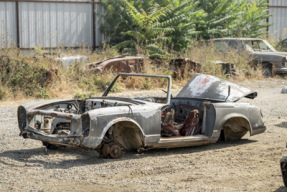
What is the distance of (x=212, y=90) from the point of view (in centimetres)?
755

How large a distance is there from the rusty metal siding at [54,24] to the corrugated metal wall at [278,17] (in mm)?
13796

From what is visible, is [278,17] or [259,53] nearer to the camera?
[259,53]

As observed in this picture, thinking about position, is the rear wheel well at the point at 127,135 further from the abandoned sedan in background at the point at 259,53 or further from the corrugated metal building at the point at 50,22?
the abandoned sedan in background at the point at 259,53

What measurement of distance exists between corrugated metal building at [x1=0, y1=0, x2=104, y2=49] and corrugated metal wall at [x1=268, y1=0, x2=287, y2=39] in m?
13.2

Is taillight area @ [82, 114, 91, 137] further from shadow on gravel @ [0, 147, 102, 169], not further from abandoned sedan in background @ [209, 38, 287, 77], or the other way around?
abandoned sedan in background @ [209, 38, 287, 77]

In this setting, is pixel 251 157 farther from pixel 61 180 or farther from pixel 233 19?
pixel 233 19

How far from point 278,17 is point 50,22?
54.8 ft

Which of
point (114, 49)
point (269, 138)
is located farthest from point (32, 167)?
point (114, 49)

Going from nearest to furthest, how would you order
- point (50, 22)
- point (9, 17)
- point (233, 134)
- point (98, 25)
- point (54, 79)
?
point (233, 134)
point (54, 79)
point (9, 17)
point (50, 22)
point (98, 25)

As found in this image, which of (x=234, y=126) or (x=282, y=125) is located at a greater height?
(x=234, y=126)

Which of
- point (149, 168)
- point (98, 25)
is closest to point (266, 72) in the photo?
point (98, 25)

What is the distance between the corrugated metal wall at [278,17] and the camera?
2777 centimetres

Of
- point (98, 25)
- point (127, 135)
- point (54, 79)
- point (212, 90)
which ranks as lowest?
point (127, 135)

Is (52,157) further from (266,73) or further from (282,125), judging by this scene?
(266,73)
